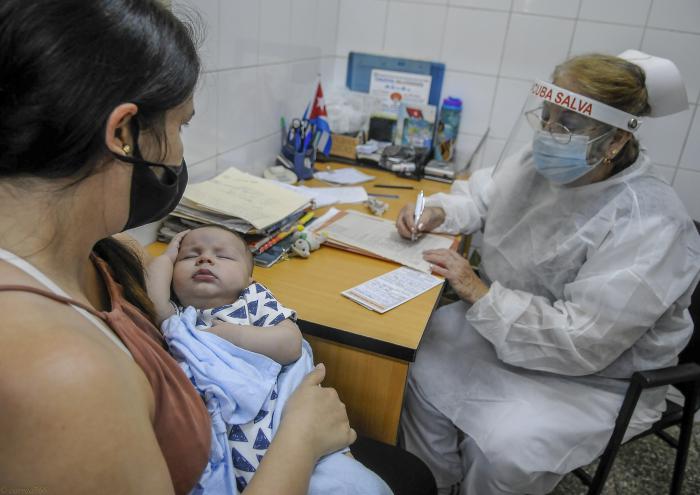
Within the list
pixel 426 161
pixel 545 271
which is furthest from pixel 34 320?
pixel 426 161

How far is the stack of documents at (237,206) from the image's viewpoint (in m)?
1.42

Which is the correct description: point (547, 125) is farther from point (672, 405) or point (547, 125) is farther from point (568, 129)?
point (672, 405)

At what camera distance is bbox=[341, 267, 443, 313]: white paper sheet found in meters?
1.27

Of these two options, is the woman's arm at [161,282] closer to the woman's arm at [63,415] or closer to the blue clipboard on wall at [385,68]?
the woman's arm at [63,415]

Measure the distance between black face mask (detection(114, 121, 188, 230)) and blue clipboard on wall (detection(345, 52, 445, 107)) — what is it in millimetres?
2015

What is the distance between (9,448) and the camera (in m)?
0.48

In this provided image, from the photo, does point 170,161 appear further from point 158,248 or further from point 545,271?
point 545,271

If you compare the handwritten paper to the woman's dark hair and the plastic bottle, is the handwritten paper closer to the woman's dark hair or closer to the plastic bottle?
the woman's dark hair

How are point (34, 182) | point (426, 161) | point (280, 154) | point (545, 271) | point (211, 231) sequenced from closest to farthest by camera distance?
point (34, 182)
point (211, 231)
point (545, 271)
point (280, 154)
point (426, 161)

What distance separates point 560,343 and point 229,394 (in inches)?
36.4

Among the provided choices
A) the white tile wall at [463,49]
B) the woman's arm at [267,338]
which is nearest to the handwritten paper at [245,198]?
the white tile wall at [463,49]

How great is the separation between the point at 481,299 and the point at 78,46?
3.96 feet

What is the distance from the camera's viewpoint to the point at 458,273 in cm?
149

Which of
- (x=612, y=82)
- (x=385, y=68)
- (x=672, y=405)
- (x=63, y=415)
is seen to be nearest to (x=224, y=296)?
(x=63, y=415)
